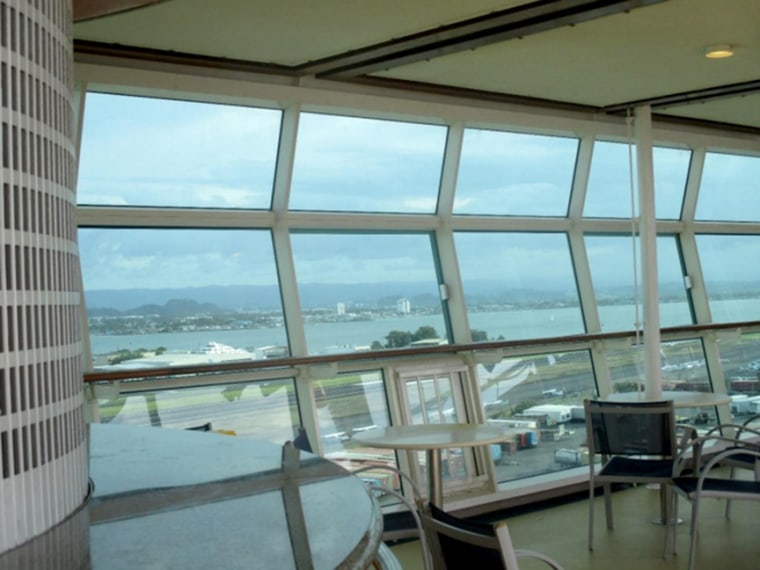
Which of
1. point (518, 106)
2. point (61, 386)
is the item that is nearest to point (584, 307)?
point (518, 106)

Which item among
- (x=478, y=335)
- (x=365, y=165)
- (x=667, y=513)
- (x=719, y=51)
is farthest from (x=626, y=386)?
(x=719, y=51)

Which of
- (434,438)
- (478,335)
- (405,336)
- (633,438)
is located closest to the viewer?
(434,438)

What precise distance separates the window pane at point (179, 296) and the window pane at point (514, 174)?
1938 mm

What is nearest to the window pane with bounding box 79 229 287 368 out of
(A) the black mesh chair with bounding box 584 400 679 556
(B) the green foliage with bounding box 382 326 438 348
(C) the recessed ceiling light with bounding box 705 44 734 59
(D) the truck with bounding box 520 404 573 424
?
(B) the green foliage with bounding box 382 326 438 348

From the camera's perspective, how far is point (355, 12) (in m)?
4.71

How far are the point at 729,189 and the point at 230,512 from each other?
9657 millimetres

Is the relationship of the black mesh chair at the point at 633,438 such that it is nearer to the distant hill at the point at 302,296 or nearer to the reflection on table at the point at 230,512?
the distant hill at the point at 302,296

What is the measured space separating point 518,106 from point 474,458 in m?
2.87

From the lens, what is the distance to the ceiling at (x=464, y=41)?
15.4ft

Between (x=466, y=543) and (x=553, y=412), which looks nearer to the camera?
(x=466, y=543)

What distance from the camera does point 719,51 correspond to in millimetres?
5758

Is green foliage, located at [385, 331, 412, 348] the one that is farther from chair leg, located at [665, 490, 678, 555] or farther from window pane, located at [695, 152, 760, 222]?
window pane, located at [695, 152, 760, 222]

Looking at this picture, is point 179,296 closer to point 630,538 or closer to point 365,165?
point 365,165

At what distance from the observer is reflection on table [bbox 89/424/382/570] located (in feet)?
3.12
